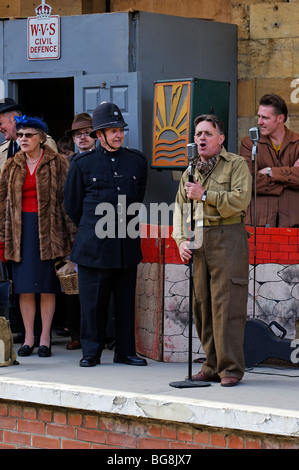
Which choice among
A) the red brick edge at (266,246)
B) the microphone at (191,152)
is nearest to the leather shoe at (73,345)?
the red brick edge at (266,246)

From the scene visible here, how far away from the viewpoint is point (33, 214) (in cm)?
743

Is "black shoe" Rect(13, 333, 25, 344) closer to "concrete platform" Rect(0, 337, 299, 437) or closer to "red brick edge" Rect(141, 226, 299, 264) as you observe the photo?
"concrete platform" Rect(0, 337, 299, 437)

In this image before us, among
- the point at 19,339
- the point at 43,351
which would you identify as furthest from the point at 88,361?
the point at 19,339

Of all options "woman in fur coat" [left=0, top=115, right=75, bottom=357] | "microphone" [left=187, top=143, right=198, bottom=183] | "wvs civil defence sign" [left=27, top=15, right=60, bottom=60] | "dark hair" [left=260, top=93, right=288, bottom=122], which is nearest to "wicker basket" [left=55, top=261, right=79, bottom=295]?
"woman in fur coat" [left=0, top=115, right=75, bottom=357]

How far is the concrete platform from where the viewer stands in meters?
5.43

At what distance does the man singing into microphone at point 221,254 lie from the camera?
247 inches

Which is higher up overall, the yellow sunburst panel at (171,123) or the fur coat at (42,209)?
the yellow sunburst panel at (171,123)

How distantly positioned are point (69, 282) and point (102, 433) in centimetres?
171

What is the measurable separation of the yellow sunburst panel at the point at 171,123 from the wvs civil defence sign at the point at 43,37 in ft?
5.23

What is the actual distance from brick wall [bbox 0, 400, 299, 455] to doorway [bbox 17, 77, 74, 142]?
6244 millimetres

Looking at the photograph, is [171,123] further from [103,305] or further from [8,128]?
[103,305]

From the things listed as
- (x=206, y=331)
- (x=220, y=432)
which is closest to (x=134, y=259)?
(x=206, y=331)

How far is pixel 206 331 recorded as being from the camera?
643cm

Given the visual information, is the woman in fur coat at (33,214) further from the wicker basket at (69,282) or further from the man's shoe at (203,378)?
the man's shoe at (203,378)
